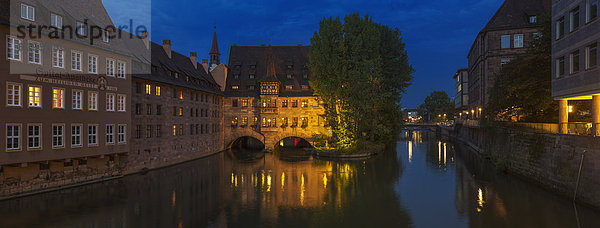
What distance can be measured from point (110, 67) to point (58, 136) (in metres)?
6.97

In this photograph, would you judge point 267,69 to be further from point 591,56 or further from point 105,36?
point 591,56

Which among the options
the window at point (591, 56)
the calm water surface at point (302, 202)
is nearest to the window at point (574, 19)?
the window at point (591, 56)

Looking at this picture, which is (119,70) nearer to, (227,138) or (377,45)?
(227,138)

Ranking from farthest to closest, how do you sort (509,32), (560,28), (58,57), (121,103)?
(509,32) < (121,103) < (560,28) < (58,57)

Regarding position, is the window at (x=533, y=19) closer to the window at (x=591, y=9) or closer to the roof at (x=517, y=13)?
the roof at (x=517, y=13)

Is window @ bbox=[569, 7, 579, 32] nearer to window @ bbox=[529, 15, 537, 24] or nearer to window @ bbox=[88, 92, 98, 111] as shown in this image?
window @ bbox=[529, 15, 537, 24]

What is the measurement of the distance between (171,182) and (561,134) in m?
29.2

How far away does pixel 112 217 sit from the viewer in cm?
1892

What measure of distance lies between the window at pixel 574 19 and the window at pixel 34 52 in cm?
3531


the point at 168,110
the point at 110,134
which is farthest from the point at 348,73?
the point at 110,134

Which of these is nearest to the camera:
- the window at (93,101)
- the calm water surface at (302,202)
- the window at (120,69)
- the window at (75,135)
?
the calm water surface at (302,202)

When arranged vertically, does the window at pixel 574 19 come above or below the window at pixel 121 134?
above

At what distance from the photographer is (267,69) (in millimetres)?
50438

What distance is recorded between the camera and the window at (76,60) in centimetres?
2450
